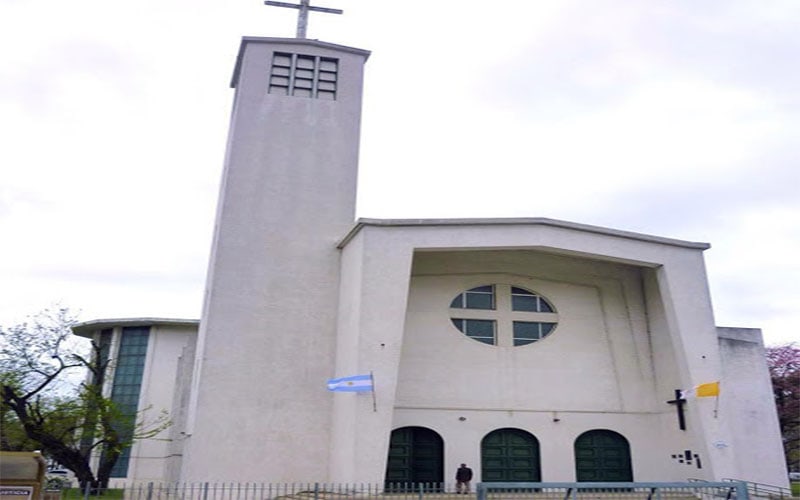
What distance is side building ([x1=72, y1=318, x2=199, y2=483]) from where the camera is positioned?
28.0m

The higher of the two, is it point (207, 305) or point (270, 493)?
point (207, 305)

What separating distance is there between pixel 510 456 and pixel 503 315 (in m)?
4.25

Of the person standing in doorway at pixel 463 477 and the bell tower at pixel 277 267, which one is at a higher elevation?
the bell tower at pixel 277 267

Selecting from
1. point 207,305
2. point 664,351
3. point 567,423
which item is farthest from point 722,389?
point 207,305

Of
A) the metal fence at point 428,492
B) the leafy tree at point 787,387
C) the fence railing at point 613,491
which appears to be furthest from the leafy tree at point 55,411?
the leafy tree at point 787,387

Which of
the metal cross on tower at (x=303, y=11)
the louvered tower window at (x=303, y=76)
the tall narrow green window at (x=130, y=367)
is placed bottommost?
the tall narrow green window at (x=130, y=367)

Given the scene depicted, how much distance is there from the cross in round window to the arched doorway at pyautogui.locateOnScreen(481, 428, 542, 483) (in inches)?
109

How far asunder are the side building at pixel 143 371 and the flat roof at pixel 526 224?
12877 mm

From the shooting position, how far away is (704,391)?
17672 mm

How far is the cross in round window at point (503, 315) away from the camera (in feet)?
67.5

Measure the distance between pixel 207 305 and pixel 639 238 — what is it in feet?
43.6

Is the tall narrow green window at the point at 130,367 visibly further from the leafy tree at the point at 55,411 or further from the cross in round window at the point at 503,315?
the cross in round window at the point at 503,315

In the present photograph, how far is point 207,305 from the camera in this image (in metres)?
20.2

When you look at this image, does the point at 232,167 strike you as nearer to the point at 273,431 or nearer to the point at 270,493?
the point at 273,431
